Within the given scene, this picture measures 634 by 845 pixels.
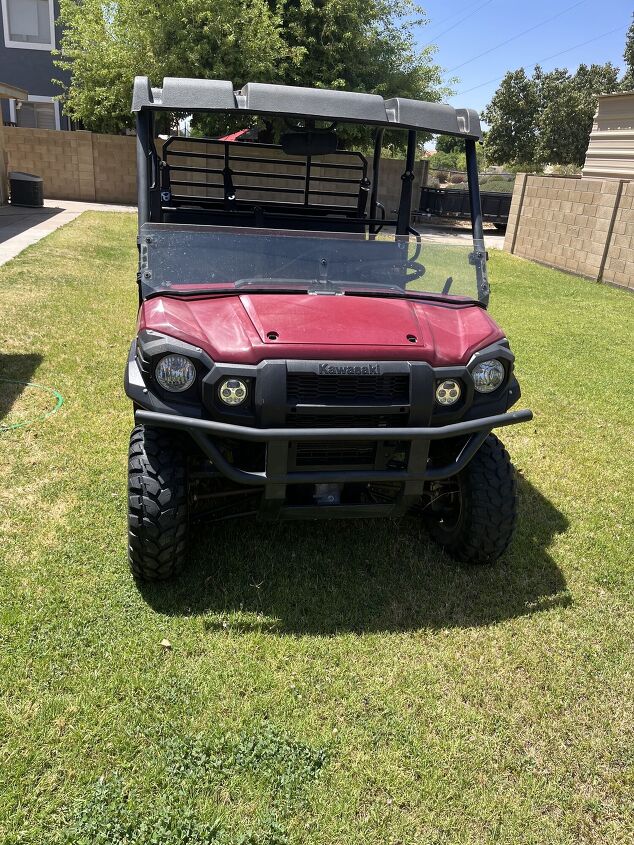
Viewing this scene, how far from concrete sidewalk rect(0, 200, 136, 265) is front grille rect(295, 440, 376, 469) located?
8.28 meters

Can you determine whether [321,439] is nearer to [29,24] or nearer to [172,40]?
[172,40]

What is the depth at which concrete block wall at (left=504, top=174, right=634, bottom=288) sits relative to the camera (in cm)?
1210

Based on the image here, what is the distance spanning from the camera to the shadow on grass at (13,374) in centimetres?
486

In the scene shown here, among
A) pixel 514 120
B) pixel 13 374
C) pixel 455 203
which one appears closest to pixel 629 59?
pixel 514 120

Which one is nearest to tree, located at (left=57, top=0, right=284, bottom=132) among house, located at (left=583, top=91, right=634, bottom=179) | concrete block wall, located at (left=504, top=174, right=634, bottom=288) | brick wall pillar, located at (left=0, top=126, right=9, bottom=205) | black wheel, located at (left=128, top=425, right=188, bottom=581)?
brick wall pillar, located at (left=0, top=126, right=9, bottom=205)

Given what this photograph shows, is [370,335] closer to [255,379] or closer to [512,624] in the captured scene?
[255,379]

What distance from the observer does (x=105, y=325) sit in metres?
6.99

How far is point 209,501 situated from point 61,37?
22.3 m

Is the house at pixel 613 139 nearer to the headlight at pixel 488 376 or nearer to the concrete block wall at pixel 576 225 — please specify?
the concrete block wall at pixel 576 225

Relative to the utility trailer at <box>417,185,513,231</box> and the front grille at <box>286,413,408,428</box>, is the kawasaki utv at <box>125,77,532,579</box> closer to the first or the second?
the front grille at <box>286,413,408,428</box>

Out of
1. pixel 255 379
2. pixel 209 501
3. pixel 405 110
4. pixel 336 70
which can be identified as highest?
pixel 336 70

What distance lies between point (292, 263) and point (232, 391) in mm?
903

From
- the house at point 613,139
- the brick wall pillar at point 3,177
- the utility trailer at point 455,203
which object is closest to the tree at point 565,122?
the utility trailer at point 455,203

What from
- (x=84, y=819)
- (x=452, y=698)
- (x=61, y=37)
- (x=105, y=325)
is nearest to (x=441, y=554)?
(x=452, y=698)
